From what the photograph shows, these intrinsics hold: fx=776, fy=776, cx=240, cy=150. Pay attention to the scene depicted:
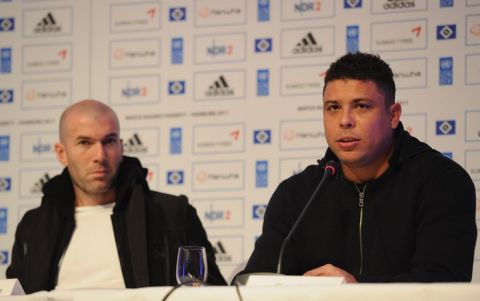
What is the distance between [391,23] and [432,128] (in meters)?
0.64

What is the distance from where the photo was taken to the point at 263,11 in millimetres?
4578

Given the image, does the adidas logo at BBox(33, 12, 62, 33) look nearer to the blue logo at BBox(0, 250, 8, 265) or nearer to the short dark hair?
the blue logo at BBox(0, 250, 8, 265)

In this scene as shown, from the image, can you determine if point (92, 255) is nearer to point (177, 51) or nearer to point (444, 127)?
point (177, 51)

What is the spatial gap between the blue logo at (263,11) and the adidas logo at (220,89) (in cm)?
41

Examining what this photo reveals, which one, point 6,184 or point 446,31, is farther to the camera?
point 6,184

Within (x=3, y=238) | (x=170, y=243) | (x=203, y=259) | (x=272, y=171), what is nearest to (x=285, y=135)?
(x=272, y=171)

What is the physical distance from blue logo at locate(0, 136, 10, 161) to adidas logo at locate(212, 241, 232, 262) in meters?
1.47

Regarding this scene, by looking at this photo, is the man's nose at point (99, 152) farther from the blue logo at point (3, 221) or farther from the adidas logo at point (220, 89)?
the blue logo at point (3, 221)

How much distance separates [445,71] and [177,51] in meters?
1.58

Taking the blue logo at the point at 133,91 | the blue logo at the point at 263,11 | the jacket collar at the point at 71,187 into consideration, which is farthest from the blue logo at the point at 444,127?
the blue logo at the point at 133,91

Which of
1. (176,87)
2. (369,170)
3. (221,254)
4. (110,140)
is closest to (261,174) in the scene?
(221,254)

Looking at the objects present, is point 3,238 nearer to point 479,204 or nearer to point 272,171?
point 272,171

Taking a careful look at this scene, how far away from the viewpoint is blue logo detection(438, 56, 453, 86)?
167 inches

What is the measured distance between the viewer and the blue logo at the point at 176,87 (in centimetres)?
465
